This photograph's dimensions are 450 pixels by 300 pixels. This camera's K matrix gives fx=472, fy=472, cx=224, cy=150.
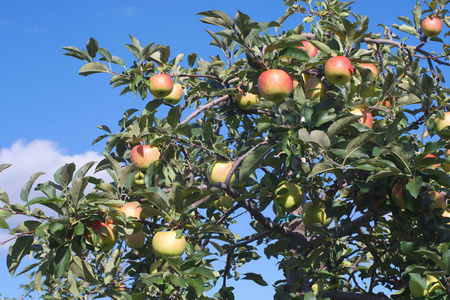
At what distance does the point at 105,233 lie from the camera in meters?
2.82

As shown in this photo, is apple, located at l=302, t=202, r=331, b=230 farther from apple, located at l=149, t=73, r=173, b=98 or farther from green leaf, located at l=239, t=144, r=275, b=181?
apple, located at l=149, t=73, r=173, b=98

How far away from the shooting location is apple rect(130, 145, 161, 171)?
3467 mm

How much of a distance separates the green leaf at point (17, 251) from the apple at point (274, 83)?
171 cm

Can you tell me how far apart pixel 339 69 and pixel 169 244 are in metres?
1.58

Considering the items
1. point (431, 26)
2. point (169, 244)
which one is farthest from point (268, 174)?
point (431, 26)

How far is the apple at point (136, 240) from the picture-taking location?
136 inches

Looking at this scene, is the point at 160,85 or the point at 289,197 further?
the point at 160,85

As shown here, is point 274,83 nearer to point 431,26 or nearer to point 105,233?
point 105,233

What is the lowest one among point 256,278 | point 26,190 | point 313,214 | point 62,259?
point 62,259

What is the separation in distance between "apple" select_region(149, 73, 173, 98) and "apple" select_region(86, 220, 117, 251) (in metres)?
1.13

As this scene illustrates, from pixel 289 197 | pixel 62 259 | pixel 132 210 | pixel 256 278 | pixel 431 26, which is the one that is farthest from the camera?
pixel 431 26

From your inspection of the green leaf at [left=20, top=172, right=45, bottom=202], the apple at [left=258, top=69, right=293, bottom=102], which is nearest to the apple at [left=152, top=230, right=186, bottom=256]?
the green leaf at [left=20, top=172, right=45, bottom=202]

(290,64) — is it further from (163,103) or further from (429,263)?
(429,263)

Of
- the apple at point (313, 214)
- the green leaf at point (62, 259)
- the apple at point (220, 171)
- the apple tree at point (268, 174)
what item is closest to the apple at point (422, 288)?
the apple tree at point (268, 174)
